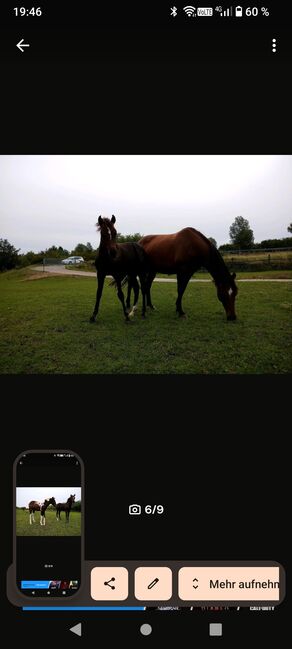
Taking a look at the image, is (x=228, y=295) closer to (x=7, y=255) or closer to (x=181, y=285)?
(x=181, y=285)

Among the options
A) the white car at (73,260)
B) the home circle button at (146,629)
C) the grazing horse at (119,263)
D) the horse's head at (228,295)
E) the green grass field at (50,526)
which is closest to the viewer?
the home circle button at (146,629)

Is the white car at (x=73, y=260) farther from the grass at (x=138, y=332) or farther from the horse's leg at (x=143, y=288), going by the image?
the horse's leg at (x=143, y=288)

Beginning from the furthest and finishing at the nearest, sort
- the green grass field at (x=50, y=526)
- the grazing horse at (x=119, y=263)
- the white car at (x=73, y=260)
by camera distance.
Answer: the grazing horse at (x=119, y=263)
the white car at (x=73, y=260)
the green grass field at (x=50, y=526)

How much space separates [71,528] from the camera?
192 cm

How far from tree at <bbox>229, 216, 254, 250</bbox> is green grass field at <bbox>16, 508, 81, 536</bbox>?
7.36 feet

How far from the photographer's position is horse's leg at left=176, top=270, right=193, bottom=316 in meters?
3.34

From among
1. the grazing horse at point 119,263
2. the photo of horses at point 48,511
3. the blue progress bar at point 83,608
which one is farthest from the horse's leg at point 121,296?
the blue progress bar at point 83,608

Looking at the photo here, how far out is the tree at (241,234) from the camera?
100 inches
